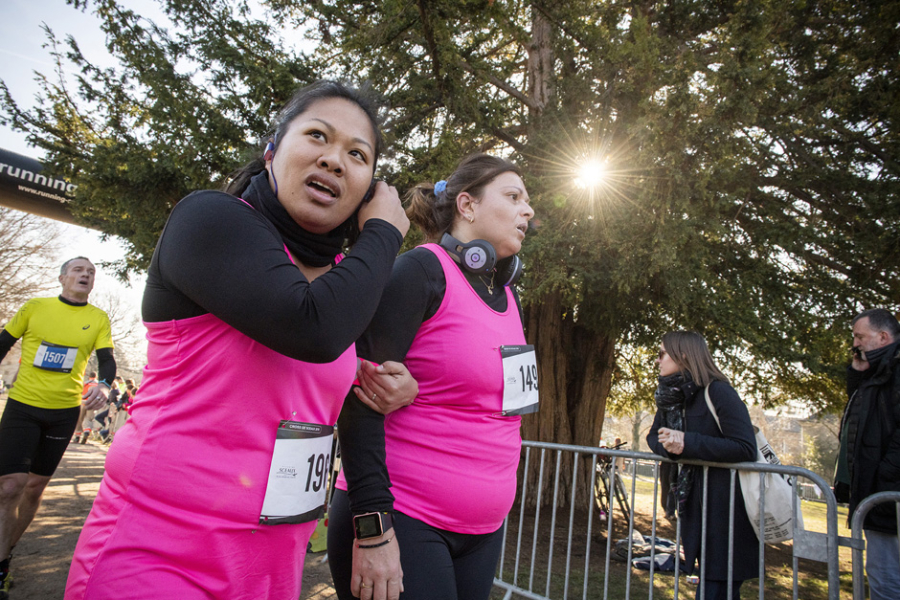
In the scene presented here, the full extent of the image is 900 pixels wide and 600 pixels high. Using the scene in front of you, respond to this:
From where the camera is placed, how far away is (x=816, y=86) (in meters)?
7.15

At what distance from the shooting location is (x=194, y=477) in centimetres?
100

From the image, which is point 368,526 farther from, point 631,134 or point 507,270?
point 631,134

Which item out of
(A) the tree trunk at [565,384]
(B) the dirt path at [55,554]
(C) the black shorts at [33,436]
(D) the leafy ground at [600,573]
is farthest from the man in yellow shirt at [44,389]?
(A) the tree trunk at [565,384]

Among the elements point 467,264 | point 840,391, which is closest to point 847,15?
point 840,391

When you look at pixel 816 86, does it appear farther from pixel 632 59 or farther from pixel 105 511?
pixel 105 511

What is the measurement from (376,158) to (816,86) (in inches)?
320

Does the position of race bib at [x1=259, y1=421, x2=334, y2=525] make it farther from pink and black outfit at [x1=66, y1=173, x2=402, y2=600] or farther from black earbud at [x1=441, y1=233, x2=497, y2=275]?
black earbud at [x1=441, y1=233, x2=497, y2=275]

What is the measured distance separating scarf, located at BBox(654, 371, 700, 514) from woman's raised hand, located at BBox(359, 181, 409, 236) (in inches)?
122

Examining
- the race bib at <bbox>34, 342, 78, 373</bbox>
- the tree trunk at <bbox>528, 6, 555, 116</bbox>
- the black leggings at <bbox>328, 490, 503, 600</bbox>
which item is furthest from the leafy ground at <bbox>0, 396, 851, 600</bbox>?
the tree trunk at <bbox>528, 6, 555, 116</bbox>

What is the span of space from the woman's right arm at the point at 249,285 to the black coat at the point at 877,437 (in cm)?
418

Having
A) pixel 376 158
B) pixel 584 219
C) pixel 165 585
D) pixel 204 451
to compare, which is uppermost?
pixel 584 219

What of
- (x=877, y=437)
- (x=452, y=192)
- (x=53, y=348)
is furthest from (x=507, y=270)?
(x=53, y=348)

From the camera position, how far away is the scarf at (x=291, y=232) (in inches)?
46.6

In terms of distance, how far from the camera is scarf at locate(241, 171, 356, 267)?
1184 mm
